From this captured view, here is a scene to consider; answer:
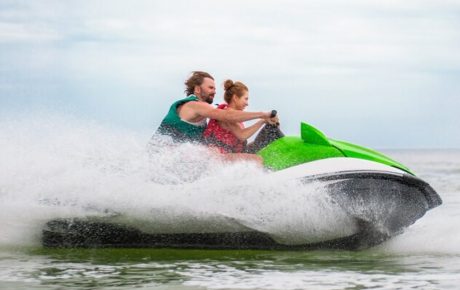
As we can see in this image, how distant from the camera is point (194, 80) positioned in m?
7.29

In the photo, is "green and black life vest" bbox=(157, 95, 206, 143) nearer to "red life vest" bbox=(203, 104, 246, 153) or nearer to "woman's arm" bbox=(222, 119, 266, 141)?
"red life vest" bbox=(203, 104, 246, 153)

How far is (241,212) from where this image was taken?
691cm

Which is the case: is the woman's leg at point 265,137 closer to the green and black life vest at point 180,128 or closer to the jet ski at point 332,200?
the jet ski at point 332,200

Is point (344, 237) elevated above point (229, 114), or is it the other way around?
point (229, 114)

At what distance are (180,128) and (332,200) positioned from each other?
54.7 inches

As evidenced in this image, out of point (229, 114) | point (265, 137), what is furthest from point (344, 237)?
point (229, 114)

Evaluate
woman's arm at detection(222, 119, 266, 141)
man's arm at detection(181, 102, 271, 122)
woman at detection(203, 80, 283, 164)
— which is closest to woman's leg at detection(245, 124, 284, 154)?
woman at detection(203, 80, 283, 164)

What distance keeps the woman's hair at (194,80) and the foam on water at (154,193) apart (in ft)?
1.80

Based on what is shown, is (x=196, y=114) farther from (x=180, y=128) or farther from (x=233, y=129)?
(x=233, y=129)

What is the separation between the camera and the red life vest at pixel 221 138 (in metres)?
7.11

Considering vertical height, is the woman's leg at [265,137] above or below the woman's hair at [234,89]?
below

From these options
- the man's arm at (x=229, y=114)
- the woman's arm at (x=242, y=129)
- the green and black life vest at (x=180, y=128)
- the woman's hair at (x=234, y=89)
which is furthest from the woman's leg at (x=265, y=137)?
the green and black life vest at (x=180, y=128)

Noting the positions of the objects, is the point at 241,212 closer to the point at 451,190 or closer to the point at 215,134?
the point at 215,134

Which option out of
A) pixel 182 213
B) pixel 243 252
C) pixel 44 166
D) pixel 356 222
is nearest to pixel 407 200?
pixel 356 222
